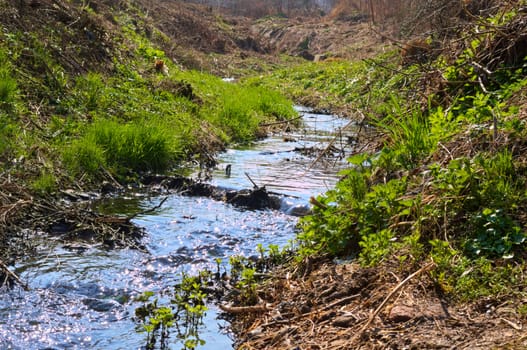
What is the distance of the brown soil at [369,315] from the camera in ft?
9.50

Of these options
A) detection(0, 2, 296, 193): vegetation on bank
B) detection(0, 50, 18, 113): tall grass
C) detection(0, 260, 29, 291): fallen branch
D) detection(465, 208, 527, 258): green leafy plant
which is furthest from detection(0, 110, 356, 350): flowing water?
detection(0, 50, 18, 113): tall grass

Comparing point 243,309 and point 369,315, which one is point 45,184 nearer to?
point 243,309

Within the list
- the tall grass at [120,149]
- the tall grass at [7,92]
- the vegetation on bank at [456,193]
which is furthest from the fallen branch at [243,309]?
the tall grass at [7,92]

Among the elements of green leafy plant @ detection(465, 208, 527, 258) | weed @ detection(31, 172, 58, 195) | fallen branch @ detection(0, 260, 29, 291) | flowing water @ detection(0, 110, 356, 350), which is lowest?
flowing water @ detection(0, 110, 356, 350)

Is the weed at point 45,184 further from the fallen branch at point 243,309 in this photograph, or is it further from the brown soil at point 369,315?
the brown soil at point 369,315

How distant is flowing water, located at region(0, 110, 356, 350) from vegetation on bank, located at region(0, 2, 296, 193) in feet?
2.87

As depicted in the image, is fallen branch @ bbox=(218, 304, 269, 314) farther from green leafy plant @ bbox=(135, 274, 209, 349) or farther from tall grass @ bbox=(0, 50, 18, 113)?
tall grass @ bbox=(0, 50, 18, 113)

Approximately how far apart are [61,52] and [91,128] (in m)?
3.08

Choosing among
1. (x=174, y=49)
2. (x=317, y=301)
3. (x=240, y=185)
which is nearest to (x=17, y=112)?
(x=240, y=185)

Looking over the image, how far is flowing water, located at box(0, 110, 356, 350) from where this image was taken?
3.73 m

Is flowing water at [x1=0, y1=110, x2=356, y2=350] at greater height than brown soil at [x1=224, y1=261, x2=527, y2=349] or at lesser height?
lesser

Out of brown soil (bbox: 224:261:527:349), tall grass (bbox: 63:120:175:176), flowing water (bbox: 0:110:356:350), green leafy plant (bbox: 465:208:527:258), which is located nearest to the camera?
brown soil (bbox: 224:261:527:349)

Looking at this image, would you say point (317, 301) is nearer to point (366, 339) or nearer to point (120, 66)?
point (366, 339)

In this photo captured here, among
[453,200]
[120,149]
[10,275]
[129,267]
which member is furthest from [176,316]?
[120,149]
